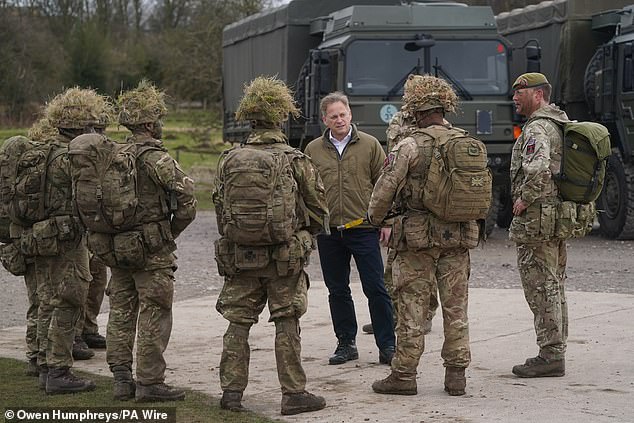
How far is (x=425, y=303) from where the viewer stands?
22.9ft

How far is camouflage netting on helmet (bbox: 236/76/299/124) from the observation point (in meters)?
6.74

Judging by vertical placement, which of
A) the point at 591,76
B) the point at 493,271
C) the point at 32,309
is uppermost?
the point at 591,76

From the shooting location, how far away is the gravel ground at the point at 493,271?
38.1ft

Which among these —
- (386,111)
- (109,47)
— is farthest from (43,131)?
(109,47)

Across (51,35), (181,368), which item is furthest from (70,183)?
(51,35)

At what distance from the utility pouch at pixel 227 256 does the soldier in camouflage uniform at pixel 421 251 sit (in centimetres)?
92

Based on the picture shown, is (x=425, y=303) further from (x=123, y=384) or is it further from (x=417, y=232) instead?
(x=123, y=384)

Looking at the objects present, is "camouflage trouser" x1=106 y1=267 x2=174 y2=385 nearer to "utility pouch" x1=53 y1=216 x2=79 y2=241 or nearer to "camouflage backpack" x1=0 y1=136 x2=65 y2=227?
"utility pouch" x1=53 y1=216 x2=79 y2=241

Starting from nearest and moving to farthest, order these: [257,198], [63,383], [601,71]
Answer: [257,198] < [63,383] < [601,71]

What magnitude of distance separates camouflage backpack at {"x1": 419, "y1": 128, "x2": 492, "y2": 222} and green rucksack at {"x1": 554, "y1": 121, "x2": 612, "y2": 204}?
78 centimetres

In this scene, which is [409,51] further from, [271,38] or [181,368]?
[181,368]

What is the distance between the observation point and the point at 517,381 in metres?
7.28

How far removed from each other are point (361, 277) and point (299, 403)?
161 centimetres

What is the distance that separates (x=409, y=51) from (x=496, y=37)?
46.9 inches
